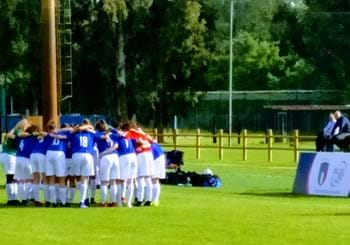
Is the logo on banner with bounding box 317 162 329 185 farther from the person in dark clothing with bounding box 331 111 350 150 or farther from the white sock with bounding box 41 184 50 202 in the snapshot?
the white sock with bounding box 41 184 50 202

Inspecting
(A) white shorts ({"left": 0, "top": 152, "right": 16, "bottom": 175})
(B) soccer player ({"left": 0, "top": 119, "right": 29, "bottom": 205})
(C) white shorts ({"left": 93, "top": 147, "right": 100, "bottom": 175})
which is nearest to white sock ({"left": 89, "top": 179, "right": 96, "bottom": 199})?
(C) white shorts ({"left": 93, "top": 147, "right": 100, "bottom": 175})

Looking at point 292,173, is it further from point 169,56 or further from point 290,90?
point 290,90

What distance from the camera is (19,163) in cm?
2714

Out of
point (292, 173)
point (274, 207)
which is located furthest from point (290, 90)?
point (274, 207)

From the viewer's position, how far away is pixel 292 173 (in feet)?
140

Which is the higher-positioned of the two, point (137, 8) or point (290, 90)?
point (137, 8)

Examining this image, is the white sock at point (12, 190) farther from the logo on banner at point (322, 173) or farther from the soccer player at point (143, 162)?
the logo on banner at point (322, 173)

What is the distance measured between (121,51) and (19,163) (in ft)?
153

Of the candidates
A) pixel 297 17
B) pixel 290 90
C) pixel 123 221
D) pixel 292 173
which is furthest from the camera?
pixel 290 90

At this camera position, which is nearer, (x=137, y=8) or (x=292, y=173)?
(x=292, y=173)

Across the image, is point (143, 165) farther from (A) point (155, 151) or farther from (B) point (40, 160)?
(B) point (40, 160)

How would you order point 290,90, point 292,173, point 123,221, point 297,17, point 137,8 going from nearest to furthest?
1. point 123,221
2. point 292,173
3. point 137,8
4. point 297,17
5. point 290,90

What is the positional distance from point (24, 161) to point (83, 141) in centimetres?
194

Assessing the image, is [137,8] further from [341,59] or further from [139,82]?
[341,59]
